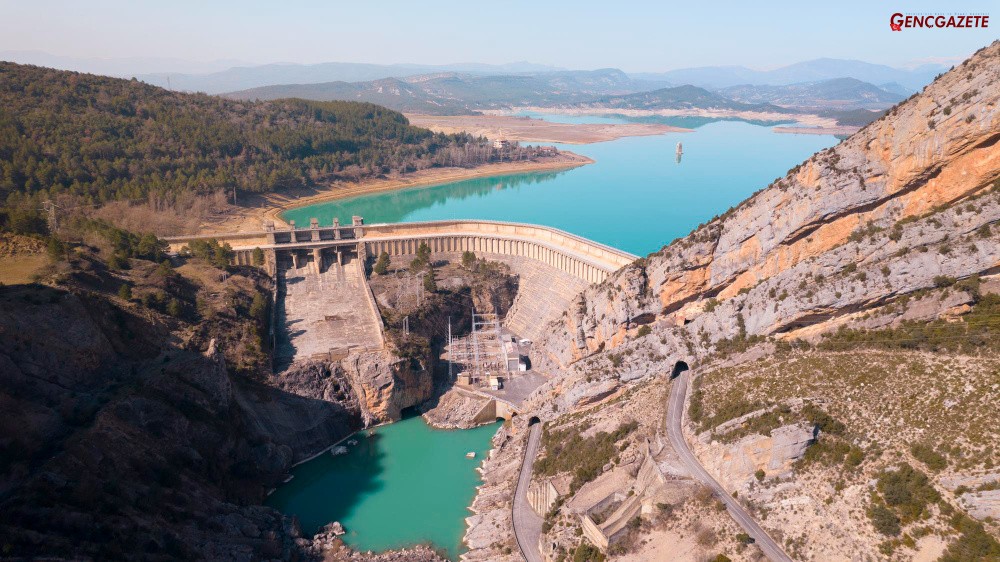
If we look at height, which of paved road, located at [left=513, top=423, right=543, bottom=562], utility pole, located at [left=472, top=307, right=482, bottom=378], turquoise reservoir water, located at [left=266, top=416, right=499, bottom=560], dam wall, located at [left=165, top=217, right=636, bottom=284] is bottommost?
turquoise reservoir water, located at [left=266, top=416, right=499, bottom=560]

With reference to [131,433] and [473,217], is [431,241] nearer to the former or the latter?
[473,217]

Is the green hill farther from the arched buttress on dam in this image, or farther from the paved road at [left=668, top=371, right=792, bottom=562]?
the paved road at [left=668, top=371, right=792, bottom=562]

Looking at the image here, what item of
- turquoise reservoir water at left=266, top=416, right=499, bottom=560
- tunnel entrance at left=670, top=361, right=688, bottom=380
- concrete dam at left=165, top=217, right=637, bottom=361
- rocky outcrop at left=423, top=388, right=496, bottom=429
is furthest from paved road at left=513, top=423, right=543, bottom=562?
concrete dam at left=165, top=217, right=637, bottom=361

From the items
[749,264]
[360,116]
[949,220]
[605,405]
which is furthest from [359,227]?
[360,116]

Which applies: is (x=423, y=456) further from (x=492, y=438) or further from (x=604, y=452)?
(x=604, y=452)

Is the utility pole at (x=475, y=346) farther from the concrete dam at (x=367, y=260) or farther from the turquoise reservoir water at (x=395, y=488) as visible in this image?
the turquoise reservoir water at (x=395, y=488)

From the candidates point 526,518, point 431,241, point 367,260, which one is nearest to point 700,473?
point 526,518
